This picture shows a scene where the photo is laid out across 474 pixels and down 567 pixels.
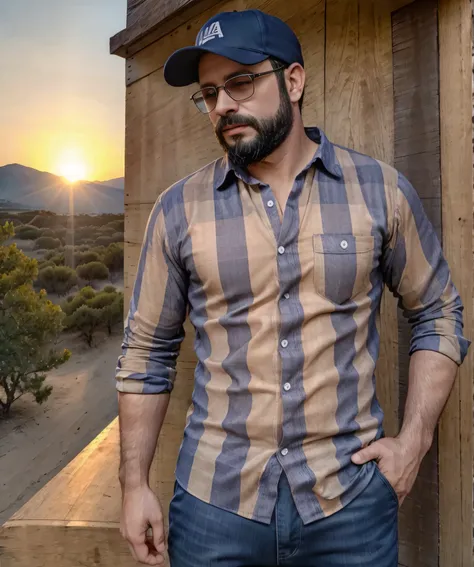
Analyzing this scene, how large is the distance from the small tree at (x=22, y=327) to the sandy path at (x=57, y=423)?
0.96 feet

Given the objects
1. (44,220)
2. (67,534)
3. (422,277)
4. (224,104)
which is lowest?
(67,534)

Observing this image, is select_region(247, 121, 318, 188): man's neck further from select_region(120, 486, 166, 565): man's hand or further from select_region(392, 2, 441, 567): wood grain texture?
select_region(120, 486, 166, 565): man's hand

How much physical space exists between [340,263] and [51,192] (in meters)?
4.56

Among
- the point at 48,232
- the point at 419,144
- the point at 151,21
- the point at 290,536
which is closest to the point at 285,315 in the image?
the point at 290,536

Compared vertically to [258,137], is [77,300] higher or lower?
lower

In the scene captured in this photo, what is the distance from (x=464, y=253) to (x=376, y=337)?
17.9 inches

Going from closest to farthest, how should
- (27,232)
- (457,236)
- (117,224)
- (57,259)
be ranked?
1. (457,236)
2. (27,232)
3. (57,259)
4. (117,224)

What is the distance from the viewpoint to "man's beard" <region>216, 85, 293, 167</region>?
41.6 inches

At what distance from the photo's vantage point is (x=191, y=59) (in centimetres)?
110

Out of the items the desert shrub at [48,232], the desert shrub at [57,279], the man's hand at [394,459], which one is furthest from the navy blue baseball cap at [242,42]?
the desert shrub at [57,279]

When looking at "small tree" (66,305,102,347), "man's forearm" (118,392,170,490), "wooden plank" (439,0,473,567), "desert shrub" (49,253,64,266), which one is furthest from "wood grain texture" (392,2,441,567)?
"small tree" (66,305,102,347)

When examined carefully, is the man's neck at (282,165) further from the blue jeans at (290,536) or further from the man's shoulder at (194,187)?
the blue jeans at (290,536)

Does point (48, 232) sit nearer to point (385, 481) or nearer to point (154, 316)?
point (154, 316)

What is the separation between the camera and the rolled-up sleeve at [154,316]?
110 cm
